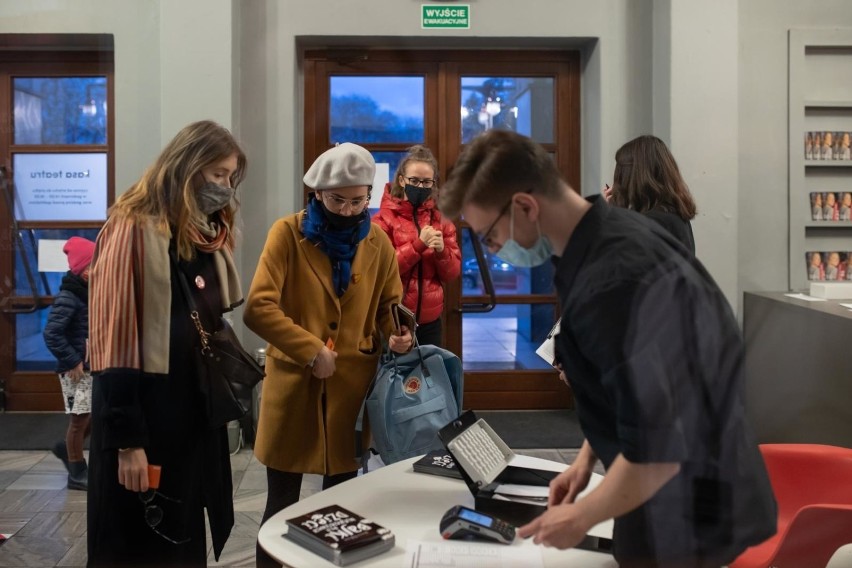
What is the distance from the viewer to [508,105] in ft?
4.34

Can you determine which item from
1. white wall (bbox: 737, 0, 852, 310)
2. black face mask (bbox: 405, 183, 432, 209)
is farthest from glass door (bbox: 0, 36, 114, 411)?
white wall (bbox: 737, 0, 852, 310)

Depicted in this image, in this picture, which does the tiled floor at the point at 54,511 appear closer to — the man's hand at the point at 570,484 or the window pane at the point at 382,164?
the man's hand at the point at 570,484

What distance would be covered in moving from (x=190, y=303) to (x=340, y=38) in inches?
84.3

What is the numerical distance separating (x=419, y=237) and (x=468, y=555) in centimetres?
155

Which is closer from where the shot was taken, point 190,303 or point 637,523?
point 637,523

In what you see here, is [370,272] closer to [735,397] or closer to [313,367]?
[313,367]

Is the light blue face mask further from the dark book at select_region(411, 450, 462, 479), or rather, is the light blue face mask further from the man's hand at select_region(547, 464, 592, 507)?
the dark book at select_region(411, 450, 462, 479)

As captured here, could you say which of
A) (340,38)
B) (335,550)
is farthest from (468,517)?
(340,38)

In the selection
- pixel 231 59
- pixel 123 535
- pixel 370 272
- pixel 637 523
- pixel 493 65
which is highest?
Answer: pixel 231 59

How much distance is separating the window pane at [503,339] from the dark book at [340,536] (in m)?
0.35

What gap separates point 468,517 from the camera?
1300mm

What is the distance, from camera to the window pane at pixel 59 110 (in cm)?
315

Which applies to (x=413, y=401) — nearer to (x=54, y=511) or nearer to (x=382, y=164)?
(x=382, y=164)

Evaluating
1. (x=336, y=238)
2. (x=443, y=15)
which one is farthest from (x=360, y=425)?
(x=443, y=15)
